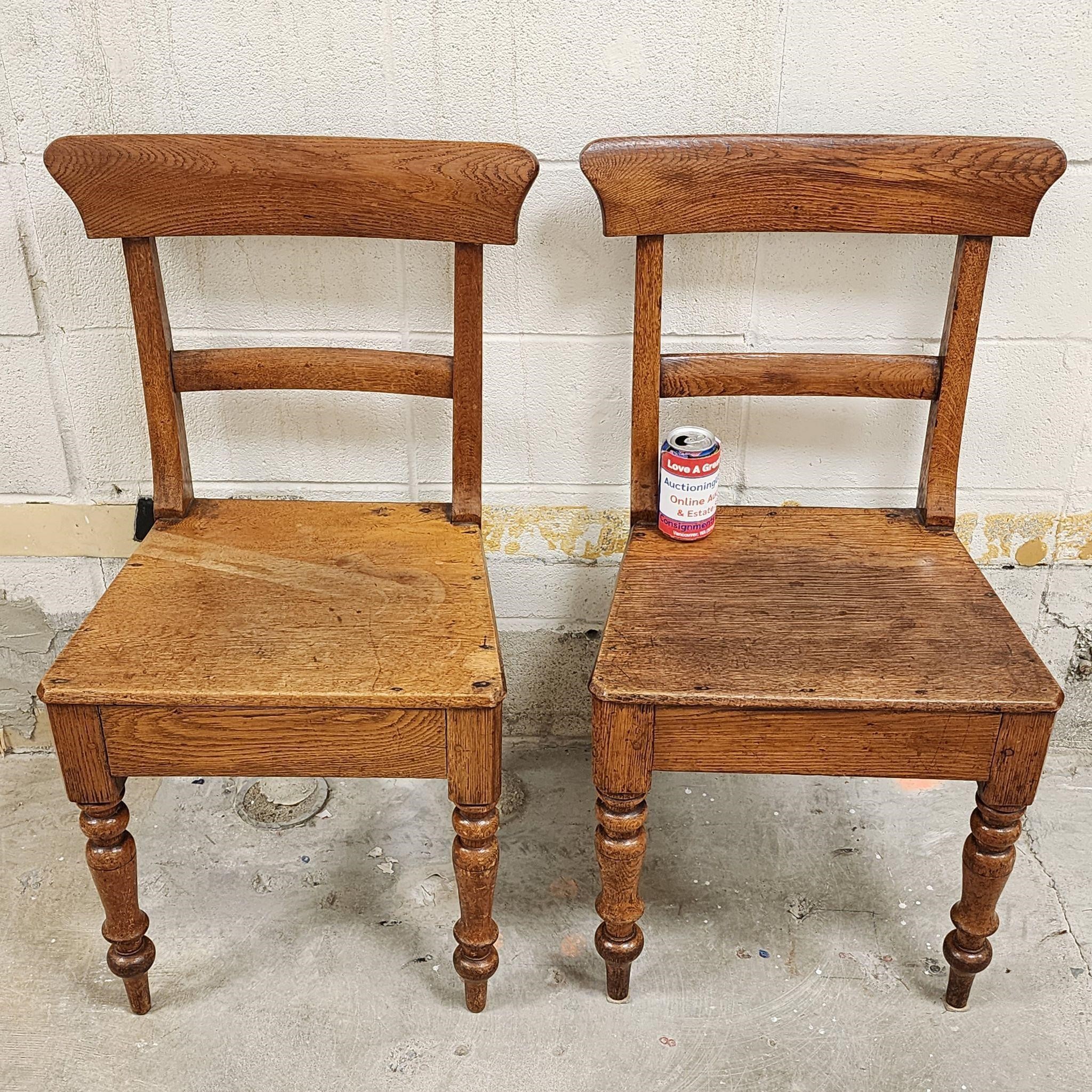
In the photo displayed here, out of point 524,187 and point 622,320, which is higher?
point 524,187

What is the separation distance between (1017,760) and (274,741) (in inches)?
32.2

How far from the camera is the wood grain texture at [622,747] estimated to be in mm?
1198

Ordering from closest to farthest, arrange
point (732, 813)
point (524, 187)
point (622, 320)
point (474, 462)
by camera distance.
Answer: point (524, 187) < point (474, 462) < point (622, 320) < point (732, 813)

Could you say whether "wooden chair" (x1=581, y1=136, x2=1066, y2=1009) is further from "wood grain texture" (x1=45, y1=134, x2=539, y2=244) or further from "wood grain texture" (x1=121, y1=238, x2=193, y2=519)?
"wood grain texture" (x1=121, y1=238, x2=193, y2=519)

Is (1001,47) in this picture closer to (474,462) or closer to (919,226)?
(919,226)

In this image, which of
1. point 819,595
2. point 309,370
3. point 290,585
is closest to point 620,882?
point 819,595

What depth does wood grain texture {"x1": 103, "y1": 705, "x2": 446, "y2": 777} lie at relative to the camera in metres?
1.19

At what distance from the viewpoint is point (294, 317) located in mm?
1581

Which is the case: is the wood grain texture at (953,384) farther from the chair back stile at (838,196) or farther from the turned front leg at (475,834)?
the turned front leg at (475,834)

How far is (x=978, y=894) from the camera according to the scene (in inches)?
51.7

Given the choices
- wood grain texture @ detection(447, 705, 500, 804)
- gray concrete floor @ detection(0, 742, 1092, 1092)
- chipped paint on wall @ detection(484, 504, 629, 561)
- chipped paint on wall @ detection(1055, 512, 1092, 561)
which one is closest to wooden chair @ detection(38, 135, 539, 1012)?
wood grain texture @ detection(447, 705, 500, 804)

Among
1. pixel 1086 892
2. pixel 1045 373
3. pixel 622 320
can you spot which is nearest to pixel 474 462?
pixel 622 320

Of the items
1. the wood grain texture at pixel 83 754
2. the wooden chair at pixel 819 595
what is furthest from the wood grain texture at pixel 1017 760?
the wood grain texture at pixel 83 754

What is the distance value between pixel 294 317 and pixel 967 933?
122cm
